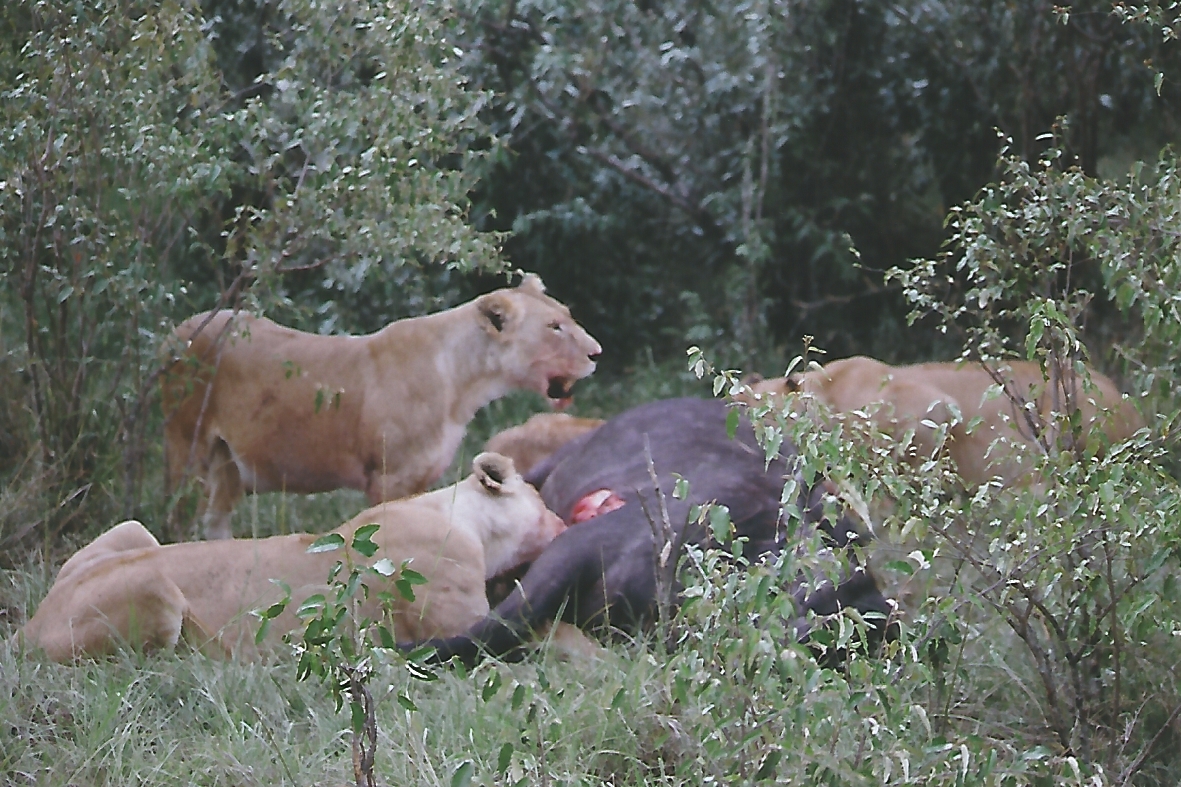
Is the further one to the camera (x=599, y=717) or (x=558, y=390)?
(x=558, y=390)

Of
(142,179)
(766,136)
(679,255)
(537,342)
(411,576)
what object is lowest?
(679,255)

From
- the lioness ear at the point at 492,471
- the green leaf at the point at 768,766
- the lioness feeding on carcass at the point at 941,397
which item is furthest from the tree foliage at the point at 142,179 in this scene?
the green leaf at the point at 768,766

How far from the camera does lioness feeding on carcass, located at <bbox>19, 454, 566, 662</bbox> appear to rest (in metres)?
4.16

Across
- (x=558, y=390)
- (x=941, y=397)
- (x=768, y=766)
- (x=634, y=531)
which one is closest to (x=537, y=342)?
(x=558, y=390)

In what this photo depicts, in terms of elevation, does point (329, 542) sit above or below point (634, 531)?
above

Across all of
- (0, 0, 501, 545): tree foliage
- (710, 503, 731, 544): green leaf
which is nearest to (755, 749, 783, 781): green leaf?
(710, 503, 731, 544): green leaf

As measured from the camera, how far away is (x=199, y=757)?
3.55m

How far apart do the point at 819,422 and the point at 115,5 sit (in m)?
2.97

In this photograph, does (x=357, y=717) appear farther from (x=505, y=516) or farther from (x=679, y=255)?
(x=679, y=255)

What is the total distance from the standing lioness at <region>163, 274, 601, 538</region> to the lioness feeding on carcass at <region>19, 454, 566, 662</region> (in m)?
0.69

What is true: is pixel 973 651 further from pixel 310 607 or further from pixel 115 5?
pixel 115 5

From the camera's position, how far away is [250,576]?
4336 millimetres

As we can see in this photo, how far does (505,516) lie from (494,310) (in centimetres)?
99

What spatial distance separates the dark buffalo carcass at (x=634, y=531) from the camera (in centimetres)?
424
